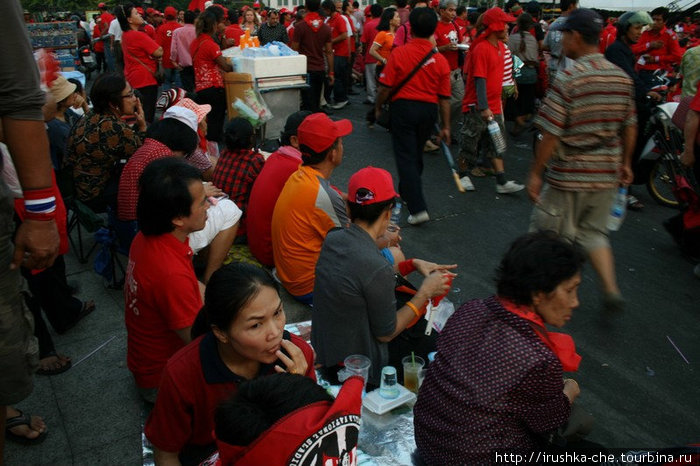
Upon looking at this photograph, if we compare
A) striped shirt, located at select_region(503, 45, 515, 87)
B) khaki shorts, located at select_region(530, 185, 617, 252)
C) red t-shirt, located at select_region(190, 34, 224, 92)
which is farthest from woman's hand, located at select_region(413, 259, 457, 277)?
red t-shirt, located at select_region(190, 34, 224, 92)

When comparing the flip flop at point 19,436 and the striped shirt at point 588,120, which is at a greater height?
the striped shirt at point 588,120

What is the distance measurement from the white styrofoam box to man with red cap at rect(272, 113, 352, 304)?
3.95 metres

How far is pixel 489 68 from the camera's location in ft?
20.7

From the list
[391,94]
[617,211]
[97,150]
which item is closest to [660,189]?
[617,211]

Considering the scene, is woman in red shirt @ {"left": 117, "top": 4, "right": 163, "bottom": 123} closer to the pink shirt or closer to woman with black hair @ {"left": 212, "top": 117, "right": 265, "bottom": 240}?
the pink shirt

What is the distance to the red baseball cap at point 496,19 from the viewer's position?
6086 mm

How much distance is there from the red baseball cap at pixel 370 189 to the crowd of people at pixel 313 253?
0.01m

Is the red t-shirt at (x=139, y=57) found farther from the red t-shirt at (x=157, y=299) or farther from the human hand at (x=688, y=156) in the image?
the human hand at (x=688, y=156)

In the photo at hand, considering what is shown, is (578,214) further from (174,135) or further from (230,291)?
(174,135)

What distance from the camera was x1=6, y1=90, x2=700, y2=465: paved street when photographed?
3094 millimetres

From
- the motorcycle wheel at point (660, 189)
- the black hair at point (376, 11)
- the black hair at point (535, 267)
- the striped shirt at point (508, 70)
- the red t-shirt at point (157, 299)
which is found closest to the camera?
the black hair at point (535, 267)

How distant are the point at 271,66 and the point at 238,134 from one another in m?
3.43

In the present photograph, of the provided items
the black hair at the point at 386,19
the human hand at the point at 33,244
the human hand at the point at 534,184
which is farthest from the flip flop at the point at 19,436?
the black hair at the point at 386,19

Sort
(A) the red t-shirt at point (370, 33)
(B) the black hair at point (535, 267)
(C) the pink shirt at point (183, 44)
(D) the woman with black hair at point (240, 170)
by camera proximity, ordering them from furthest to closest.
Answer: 1. (A) the red t-shirt at point (370, 33)
2. (C) the pink shirt at point (183, 44)
3. (D) the woman with black hair at point (240, 170)
4. (B) the black hair at point (535, 267)
